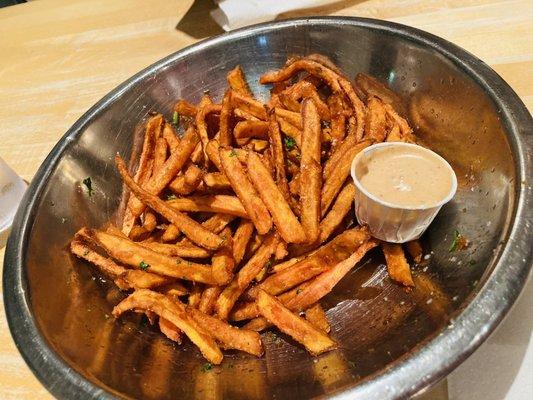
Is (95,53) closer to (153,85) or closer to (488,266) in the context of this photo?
(153,85)

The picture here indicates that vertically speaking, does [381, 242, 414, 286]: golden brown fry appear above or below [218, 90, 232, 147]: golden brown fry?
below

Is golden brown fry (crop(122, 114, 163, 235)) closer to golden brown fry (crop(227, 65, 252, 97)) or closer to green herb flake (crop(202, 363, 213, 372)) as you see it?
golden brown fry (crop(227, 65, 252, 97))

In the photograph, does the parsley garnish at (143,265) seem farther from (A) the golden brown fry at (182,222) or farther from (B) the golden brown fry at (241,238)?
(B) the golden brown fry at (241,238)

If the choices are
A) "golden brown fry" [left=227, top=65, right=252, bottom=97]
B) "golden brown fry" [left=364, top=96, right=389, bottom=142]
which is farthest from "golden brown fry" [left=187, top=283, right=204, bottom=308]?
"golden brown fry" [left=227, top=65, right=252, bottom=97]

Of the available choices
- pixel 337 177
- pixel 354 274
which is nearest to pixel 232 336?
pixel 354 274

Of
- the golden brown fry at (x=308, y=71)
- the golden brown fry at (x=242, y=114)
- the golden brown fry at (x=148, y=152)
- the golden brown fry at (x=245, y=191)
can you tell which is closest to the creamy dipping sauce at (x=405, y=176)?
the golden brown fry at (x=245, y=191)

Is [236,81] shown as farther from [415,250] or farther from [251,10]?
[415,250]
